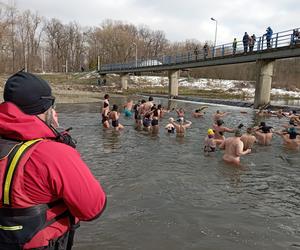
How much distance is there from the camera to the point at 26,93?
2.01 meters

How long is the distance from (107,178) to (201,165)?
3.06 meters

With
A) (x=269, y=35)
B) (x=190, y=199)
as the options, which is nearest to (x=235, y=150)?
(x=190, y=199)

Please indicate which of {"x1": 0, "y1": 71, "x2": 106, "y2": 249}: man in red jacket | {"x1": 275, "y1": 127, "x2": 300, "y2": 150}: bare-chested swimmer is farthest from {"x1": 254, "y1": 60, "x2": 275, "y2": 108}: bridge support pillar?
{"x1": 0, "y1": 71, "x2": 106, "y2": 249}: man in red jacket

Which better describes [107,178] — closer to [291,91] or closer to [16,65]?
[291,91]

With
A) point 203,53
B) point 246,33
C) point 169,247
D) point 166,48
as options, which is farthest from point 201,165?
point 166,48

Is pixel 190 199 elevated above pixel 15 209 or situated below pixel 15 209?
below

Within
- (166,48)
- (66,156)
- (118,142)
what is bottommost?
(118,142)

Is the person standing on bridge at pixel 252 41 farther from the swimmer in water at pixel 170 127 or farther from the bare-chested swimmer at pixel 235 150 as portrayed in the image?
the bare-chested swimmer at pixel 235 150

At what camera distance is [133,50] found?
89125 mm

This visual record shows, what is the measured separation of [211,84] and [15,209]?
216 ft

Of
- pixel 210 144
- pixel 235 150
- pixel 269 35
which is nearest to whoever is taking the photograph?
pixel 235 150

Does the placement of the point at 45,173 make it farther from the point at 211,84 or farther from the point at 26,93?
the point at 211,84

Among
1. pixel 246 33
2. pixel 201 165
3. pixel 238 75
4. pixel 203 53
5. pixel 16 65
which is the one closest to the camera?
pixel 201 165

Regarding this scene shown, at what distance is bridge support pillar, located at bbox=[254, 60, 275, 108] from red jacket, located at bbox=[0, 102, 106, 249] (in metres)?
27.3
